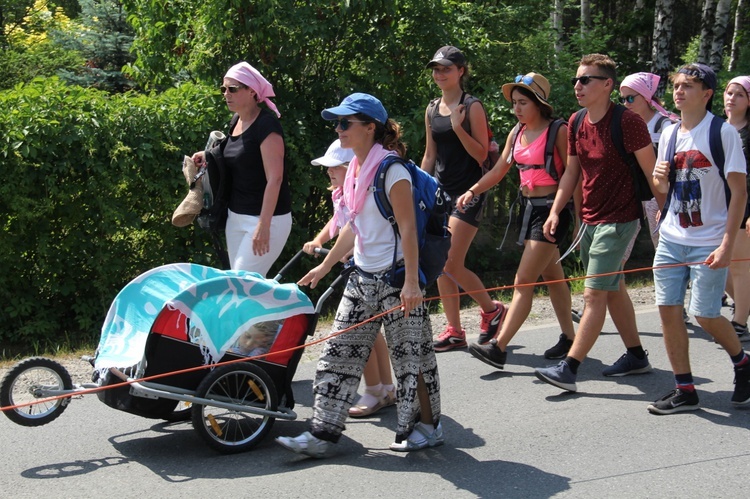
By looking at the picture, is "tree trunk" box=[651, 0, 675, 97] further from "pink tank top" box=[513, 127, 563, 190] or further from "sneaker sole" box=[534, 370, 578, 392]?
"sneaker sole" box=[534, 370, 578, 392]

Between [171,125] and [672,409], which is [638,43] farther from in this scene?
[672,409]

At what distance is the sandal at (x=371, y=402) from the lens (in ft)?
18.5

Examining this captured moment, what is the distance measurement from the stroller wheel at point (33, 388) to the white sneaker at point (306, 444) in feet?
3.95

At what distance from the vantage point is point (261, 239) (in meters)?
5.89

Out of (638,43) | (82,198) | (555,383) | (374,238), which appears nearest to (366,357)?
(374,238)

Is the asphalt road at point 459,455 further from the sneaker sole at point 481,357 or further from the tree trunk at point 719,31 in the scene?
the tree trunk at point 719,31

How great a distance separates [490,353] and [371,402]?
1.01 m

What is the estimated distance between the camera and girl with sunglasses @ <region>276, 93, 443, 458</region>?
15.6 ft

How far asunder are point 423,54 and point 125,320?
592cm

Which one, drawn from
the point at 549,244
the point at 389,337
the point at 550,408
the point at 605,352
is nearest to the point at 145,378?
the point at 389,337

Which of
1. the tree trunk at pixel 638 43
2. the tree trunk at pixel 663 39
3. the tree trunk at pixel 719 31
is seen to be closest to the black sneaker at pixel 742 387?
the tree trunk at pixel 663 39

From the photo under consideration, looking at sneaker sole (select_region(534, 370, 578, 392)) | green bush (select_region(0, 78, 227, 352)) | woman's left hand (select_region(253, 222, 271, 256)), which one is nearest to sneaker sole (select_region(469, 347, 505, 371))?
sneaker sole (select_region(534, 370, 578, 392))

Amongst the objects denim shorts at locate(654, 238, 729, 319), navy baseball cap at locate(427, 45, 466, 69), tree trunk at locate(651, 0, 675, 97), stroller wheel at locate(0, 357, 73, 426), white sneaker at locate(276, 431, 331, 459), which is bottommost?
white sneaker at locate(276, 431, 331, 459)

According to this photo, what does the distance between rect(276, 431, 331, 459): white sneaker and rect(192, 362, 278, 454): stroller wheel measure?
0.71 ft
